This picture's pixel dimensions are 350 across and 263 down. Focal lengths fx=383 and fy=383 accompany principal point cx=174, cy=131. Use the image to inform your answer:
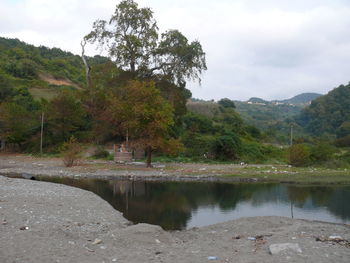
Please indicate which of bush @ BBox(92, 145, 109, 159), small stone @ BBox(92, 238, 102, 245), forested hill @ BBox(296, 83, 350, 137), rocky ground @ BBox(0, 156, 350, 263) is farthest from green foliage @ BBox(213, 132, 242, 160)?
forested hill @ BBox(296, 83, 350, 137)

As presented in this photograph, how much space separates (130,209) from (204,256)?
28.2 feet

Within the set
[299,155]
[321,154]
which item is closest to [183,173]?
[299,155]

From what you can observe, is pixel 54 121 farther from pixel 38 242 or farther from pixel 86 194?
pixel 38 242

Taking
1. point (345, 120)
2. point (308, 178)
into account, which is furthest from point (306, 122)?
point (308, 178)

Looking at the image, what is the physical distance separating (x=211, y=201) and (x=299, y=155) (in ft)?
54.6

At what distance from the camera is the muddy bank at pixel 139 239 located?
9078mm

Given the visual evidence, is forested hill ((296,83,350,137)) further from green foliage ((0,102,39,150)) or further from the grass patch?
green foliage ((0,102,39,150))

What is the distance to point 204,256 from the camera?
30.9ft

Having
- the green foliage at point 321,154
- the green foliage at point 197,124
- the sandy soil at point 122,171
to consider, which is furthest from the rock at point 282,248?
the green foliage at point 197,124

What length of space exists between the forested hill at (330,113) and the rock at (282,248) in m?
72.8

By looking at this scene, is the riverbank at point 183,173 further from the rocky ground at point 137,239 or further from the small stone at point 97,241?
the small stone at point 97,241

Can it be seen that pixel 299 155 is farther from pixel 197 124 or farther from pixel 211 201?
pixel 211 201

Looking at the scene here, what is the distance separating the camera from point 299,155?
112 ft

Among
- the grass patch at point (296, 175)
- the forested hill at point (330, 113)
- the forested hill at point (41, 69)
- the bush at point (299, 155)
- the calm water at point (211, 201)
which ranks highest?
the forested hill at point (41, 69)
